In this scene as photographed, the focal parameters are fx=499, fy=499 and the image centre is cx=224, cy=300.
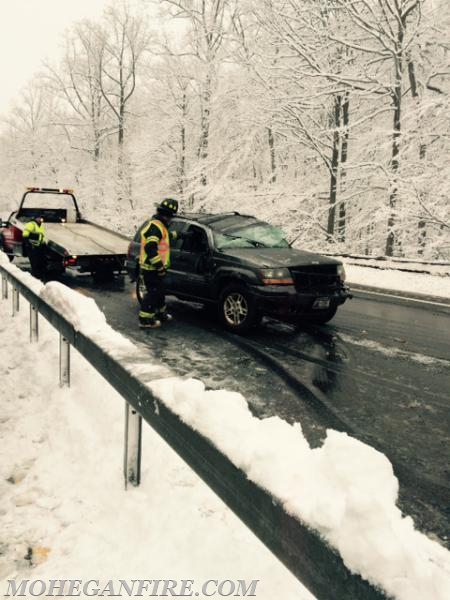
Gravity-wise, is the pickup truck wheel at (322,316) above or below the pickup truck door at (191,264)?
below

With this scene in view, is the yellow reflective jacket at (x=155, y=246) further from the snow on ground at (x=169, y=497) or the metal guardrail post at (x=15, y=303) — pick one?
the snow on ground at (x=169, y=497)

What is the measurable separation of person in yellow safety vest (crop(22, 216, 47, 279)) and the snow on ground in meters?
8.05

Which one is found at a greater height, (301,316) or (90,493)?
(301,316)

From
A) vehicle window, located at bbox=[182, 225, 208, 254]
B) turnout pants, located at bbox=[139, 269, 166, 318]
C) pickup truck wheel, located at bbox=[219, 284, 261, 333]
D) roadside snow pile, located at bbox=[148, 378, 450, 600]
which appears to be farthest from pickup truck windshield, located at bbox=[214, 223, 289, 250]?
roadside snow pile, located at bbox=[148, 378, 450, 600]

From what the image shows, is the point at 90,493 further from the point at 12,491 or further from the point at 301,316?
the point at 301,316

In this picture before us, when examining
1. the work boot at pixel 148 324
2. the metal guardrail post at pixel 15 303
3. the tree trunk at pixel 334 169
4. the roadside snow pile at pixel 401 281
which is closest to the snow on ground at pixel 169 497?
the work boot at pixel 148 324

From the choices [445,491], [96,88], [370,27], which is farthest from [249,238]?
[96,88]

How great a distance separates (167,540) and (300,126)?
65.2ft

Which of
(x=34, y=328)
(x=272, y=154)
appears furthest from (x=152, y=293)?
(x=272, y=154)

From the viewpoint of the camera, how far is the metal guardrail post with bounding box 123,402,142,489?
3096mm

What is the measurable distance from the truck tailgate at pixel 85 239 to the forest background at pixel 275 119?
322 inches

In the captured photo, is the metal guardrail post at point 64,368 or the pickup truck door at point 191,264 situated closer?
the metal guardrail post at point 64,368

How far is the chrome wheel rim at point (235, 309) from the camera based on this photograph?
25.6 feet

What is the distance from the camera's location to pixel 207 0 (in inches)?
1116
